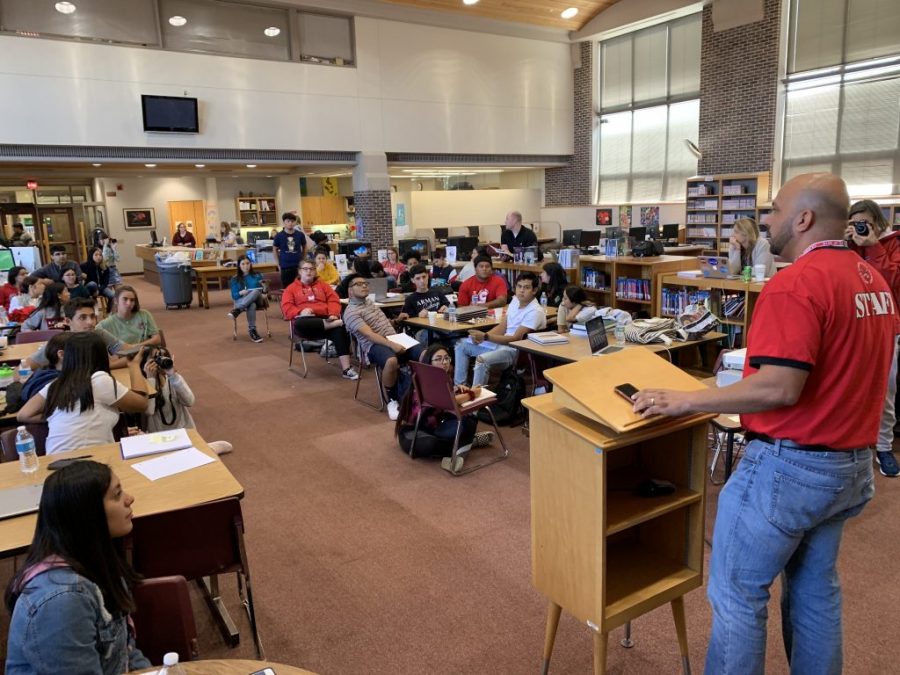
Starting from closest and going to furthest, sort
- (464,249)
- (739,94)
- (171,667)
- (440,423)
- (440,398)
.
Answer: (171,667) → (440,398) → (440,423) → (464,249) → (739,94)

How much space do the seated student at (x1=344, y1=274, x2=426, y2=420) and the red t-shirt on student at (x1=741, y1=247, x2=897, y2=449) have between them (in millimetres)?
4335

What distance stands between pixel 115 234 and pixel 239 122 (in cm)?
814

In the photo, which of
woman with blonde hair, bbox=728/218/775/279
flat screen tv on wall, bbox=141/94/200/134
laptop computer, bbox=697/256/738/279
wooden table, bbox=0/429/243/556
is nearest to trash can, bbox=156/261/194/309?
flat screen tv on wall, bbox=141/94/200/134

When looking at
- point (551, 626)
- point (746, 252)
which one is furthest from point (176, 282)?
point (551, 626)

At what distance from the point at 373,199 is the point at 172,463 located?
1134cm

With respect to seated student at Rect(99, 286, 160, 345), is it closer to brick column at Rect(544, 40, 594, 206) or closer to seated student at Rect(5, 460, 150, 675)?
seated student at Rect(5, 460, 150, 675)

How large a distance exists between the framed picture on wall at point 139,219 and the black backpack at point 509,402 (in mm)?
16057

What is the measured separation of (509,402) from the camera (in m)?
5.79

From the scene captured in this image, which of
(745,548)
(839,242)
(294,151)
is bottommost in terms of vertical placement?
(745,548)

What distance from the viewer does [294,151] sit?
510 inches

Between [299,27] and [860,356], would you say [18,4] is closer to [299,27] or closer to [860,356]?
[299,27]

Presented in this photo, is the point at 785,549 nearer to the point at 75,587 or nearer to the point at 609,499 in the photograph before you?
the point at 609,499

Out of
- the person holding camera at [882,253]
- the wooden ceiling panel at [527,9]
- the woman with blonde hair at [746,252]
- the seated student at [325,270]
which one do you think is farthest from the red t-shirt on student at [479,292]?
the wooden ceiling panel at [527,9]

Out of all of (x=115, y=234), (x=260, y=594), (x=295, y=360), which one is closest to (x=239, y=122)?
(x=295, y=360)
